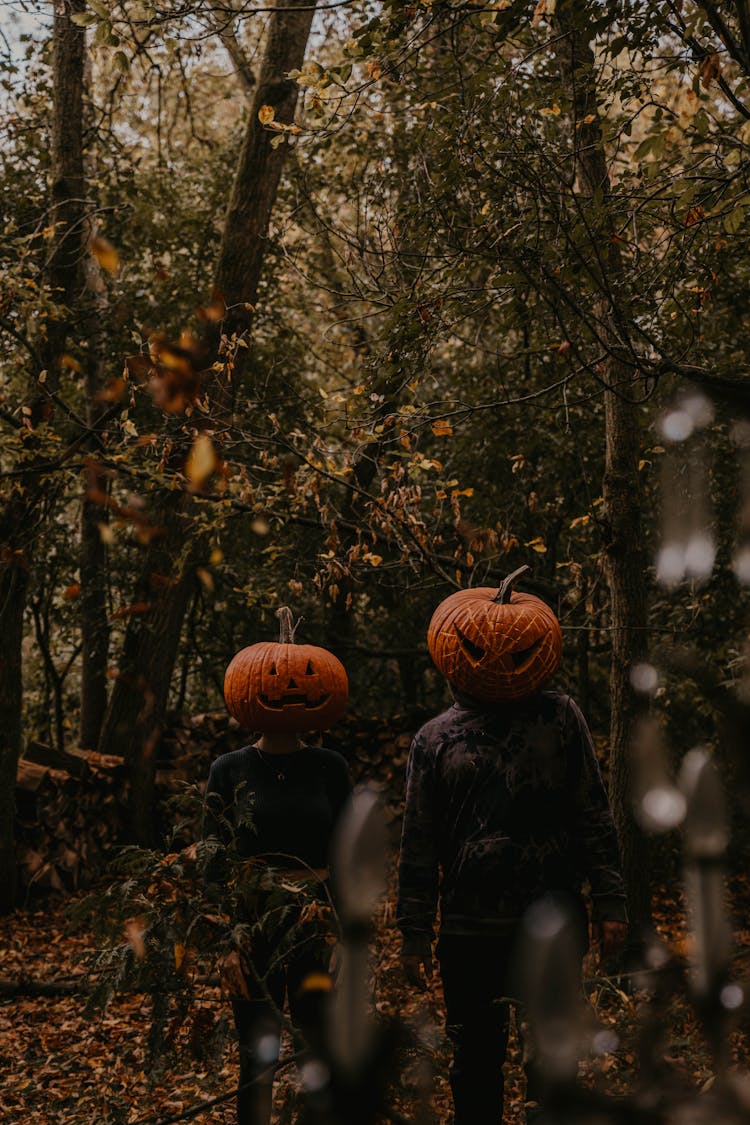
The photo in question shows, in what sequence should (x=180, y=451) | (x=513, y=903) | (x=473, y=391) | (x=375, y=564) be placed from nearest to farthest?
1. (x=513, y=903)
2. (x=375, y=564)
3. (x=180, y=451)
4. (x=473, y=391)

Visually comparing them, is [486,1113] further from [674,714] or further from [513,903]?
[674,714]

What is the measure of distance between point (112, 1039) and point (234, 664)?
2640 mm

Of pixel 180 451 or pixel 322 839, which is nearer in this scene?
pixel 322 839

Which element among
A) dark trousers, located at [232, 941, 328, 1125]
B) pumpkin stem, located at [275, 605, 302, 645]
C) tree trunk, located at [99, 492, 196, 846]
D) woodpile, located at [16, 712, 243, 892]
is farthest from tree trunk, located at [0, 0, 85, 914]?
dark trousers, located at [232, 941, 328, 1125]

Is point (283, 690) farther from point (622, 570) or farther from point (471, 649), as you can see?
point (622, 570)

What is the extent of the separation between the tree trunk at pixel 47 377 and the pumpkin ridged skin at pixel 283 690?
3.15 m

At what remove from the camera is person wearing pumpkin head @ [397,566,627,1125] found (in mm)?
2711

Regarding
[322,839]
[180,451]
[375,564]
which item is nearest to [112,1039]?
[322,839]

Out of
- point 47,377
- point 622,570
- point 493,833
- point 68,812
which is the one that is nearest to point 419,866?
point 493,833

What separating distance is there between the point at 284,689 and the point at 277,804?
42cm

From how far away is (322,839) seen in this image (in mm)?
3143

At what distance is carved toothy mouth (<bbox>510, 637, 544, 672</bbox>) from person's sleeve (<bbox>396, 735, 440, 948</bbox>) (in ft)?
1.30

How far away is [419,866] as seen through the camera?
2.84 meters

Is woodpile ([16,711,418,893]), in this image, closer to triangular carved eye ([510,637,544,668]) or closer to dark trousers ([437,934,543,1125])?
dark trousers ([437,934,543,1125])
